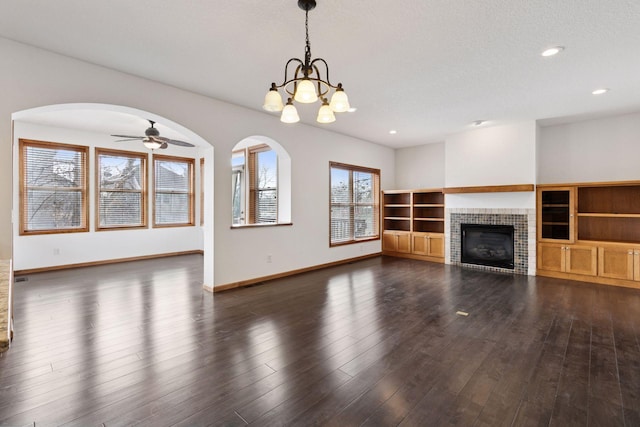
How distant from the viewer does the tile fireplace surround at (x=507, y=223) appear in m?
5.65

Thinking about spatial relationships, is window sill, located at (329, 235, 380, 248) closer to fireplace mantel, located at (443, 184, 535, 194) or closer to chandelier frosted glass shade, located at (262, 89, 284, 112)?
fireplace mantel, located at (443, 184, 535, 194)

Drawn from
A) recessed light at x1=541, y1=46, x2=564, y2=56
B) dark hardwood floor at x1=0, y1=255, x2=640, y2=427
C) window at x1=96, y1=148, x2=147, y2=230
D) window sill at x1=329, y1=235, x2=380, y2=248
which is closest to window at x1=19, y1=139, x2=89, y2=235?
window at x1=96, y1=148, x2=147, y2=230

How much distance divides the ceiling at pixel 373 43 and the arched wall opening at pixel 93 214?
1.28 m

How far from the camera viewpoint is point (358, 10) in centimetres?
243

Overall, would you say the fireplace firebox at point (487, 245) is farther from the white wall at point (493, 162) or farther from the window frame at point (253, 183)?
the window frame at point (253, 183)

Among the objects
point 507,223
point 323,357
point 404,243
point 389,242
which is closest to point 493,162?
point 507,223

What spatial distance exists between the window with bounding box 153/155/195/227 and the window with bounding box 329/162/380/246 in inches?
162

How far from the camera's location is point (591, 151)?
18.3 feet

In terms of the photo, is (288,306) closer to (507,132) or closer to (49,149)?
(507,132)

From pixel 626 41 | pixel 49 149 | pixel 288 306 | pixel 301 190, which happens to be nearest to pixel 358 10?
pixel 626 41

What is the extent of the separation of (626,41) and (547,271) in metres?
3.99

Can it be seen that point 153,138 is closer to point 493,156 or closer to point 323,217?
point 323,217

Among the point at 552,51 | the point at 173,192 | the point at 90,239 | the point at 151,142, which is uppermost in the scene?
the point at 552,51

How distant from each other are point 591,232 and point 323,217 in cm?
496
